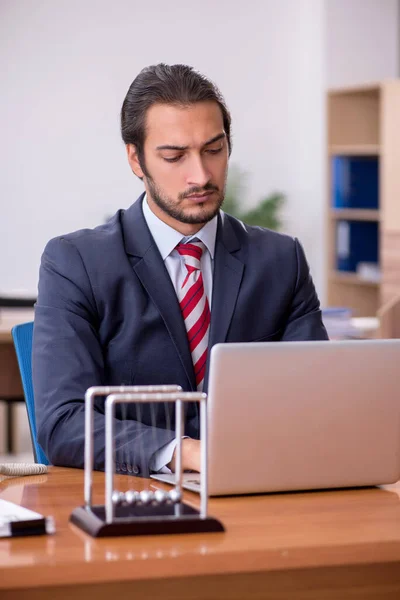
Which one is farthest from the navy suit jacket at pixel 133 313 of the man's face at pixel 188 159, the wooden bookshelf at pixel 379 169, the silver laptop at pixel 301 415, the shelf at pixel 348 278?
the shelf at pixel 348 278

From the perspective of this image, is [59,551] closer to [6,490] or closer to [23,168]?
[6,490]

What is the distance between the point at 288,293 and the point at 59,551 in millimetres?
1111

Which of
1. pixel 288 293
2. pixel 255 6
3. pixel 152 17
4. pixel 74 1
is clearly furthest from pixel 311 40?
pixel 288 293

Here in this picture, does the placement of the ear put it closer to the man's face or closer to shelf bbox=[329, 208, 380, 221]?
the man's face

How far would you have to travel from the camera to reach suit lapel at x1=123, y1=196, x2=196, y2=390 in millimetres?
2117

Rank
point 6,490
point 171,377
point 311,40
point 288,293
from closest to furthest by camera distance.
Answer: point 6,490 < point 171,377 < point 288,293 < point 311,40

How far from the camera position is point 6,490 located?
167 centimetres

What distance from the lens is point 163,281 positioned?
7.02 ft

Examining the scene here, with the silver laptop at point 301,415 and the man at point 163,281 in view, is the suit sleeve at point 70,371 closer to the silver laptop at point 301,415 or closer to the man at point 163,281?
the man at point 163,281

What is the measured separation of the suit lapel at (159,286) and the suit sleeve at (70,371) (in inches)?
4.8

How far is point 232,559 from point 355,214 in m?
5.51

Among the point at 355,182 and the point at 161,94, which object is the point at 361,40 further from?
the point at 161,94

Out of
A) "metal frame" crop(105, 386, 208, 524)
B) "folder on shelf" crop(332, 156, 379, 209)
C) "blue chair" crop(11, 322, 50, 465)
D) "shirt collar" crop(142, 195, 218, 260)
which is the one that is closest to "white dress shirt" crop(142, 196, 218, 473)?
"shirt collar" crop(142, 195, 218, 260)

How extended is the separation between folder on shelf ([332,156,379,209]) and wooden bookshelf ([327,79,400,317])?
0.16 ft
